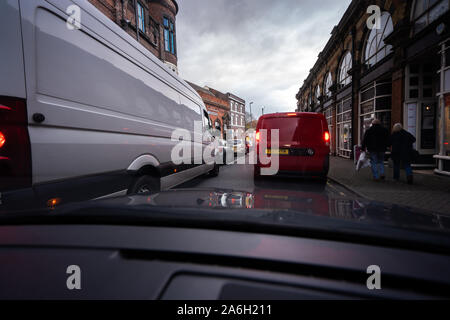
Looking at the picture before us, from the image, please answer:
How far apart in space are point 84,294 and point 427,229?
60.3 inches

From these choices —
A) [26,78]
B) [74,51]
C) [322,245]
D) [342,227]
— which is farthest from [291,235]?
[74,51]

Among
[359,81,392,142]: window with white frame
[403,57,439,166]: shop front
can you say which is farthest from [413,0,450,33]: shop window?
[359,81,392,142]: window with white frame

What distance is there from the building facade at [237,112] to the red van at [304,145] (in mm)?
38818

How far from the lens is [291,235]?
1065mm

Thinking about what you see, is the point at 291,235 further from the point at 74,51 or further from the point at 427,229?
the point at 74,51

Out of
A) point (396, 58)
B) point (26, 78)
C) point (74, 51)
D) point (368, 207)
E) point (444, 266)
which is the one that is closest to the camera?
point (444, 266)

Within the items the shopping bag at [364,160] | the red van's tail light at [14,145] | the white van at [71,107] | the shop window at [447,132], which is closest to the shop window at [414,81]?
the shop window at [447,132]

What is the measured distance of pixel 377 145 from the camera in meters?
6.54

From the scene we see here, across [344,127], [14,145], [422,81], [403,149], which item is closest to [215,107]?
[344,127]

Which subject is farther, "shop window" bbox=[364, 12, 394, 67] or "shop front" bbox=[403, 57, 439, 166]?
"shop window" bbox=[364, 12, 394, 67]

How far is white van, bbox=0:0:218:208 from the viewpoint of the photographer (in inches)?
65.1

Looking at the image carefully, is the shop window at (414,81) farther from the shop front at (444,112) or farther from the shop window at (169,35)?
the shop window at (169,35)

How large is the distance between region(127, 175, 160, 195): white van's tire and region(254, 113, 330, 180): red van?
3.19 m

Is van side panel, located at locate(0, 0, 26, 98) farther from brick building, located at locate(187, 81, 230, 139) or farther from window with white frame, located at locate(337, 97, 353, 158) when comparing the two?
brick building, located at locate(187, 81, 230, 139)
